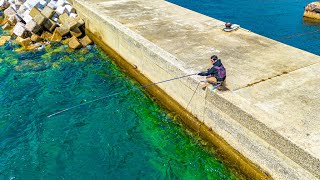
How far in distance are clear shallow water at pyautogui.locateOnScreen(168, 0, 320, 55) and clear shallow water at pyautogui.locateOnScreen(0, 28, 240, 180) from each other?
11.0 m

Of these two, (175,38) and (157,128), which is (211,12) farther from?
(157,128)

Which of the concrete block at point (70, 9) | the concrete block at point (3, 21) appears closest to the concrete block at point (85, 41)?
the concrete block at point (70, 9)

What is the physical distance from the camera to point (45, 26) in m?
16.4

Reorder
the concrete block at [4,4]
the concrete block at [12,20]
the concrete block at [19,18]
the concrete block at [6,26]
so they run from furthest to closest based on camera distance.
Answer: the concrete block at [4,4] → the concrete block at [12,20] → the concrete block at [6,26] → the concrete block at [19,18]

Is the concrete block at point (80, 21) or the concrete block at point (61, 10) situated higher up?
the concrete block at point (61, 10)

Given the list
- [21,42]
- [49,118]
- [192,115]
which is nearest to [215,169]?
[192,115]

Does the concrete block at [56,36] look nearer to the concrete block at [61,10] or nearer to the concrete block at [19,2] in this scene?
the concrete block at [61,10]

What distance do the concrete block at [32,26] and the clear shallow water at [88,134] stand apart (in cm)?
351

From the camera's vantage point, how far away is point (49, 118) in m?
10.1

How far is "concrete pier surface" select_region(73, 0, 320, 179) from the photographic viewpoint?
659cm

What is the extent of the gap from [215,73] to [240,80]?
1.16 metres

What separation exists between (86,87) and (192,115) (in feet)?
16.5

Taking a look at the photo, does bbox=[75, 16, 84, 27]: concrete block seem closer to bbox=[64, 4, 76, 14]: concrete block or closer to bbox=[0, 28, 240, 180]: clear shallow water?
bbox=[64, 4, 76, 14]: concrete block

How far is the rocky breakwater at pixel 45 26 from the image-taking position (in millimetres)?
15750
